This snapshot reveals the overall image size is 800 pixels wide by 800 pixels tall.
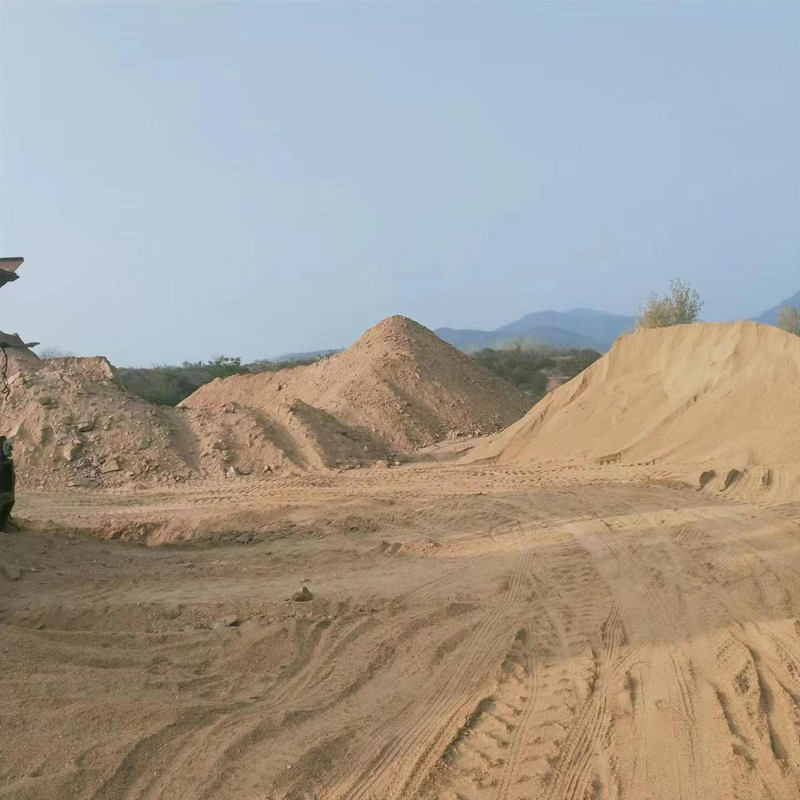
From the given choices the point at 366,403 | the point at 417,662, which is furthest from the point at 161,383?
the point at 417,662

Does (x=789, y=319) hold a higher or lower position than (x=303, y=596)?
higher

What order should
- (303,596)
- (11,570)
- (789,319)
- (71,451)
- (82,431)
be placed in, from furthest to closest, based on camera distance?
(789,319)
(82,431)
(71,451)
(11,570)
(303,596)

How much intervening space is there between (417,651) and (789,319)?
28347 millimetres

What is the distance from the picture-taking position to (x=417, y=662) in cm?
436

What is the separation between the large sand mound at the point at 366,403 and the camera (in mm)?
14289

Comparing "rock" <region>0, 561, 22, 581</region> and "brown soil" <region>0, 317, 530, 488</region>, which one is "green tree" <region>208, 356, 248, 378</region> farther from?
"rock" <region>0, 561, 22, 581</region>

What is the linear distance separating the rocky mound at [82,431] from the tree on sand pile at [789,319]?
76.6 ft

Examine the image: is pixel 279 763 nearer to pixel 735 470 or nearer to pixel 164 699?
pixel 164 699

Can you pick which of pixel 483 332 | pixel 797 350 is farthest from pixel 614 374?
pixel 483 332

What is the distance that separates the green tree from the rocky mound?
1740 centimetres

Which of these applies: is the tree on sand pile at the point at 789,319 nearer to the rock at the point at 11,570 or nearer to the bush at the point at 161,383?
the bush at the point at 161,383

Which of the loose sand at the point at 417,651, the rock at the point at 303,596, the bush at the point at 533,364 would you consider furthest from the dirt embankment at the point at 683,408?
the bush at the point at 533,364

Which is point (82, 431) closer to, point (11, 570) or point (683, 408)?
point (11, 570)

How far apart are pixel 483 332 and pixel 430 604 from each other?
5168 inches
